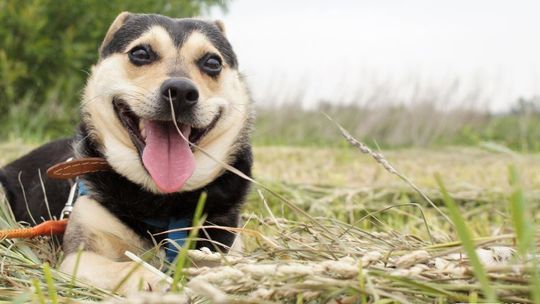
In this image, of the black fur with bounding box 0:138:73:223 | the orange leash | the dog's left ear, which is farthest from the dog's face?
the black fur with bounding box 0:138:73:223

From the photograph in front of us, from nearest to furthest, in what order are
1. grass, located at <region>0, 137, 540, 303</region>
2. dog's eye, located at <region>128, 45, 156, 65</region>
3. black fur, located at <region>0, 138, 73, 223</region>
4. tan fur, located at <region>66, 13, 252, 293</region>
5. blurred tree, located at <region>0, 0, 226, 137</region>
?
grass, located at <region>0, 137, 540, 303</region>
tan fur, located at <region>66, 13, 252, 293</region>
dog's eye, located at <region>128, 45, 156, 65</region>
black fur, located at <region>0, 138, 73, 223</region>
blurred tree, located at <region>0, 0, 226, 137</region>

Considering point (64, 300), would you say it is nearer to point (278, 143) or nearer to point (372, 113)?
point (278, 143)

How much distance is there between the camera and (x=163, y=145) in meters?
2.82

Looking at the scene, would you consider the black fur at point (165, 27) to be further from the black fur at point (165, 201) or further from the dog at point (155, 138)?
the black fur at point (165, 201)

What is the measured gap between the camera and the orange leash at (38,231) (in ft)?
8.25

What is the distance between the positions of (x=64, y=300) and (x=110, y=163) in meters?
1.31

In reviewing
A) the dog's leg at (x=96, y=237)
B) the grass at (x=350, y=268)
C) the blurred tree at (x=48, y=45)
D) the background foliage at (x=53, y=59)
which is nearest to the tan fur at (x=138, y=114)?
the dog's leg at (x=96, y=237)

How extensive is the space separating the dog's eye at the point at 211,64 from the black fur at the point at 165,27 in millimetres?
103

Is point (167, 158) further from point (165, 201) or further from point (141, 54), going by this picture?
point (141, 54)

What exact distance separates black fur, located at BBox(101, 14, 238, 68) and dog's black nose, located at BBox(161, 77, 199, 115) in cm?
45

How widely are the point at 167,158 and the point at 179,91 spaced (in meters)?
0.29

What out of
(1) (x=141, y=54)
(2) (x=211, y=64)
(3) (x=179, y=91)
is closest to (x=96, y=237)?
(3) (x=179, y=91)

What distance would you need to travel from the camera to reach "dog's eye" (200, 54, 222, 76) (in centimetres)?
315

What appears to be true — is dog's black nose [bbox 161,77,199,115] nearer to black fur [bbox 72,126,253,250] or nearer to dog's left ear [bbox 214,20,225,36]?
black fur [bbox 72,126,253,250]
